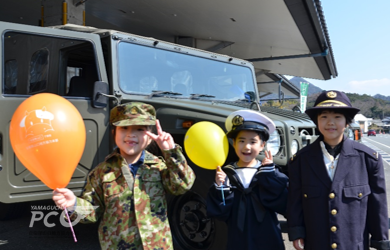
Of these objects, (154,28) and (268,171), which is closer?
(268,171)

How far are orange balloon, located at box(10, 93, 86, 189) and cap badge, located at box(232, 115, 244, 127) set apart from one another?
0.95 m

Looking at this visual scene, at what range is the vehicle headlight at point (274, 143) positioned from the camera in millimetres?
3014

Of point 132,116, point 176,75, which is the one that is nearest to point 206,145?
point 132,116

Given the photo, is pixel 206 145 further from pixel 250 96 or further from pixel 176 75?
pixel 250 96

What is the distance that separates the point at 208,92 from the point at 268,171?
2050 millimetres

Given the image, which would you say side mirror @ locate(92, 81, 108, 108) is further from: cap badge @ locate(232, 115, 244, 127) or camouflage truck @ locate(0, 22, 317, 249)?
cap badge @ locate(232, 115, 244, 127)

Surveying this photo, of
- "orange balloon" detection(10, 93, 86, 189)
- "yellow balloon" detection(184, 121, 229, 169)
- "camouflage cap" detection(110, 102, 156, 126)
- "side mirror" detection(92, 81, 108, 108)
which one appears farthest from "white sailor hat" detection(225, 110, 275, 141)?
"side mirror" detection(92, 81, 108, 108)

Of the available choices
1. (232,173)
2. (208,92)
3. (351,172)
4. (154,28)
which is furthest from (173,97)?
(154,28)

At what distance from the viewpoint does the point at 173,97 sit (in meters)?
3.64

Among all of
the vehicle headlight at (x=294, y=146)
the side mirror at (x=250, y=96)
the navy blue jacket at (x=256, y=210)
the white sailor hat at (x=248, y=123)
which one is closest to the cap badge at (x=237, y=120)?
the white sailor hat at (x=248, y=123)

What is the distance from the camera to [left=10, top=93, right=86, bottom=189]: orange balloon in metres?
1.87

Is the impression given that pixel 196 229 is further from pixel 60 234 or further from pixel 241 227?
pixel 60 234

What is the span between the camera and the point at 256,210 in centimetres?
215

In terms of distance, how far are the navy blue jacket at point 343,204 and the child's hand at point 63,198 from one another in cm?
121
